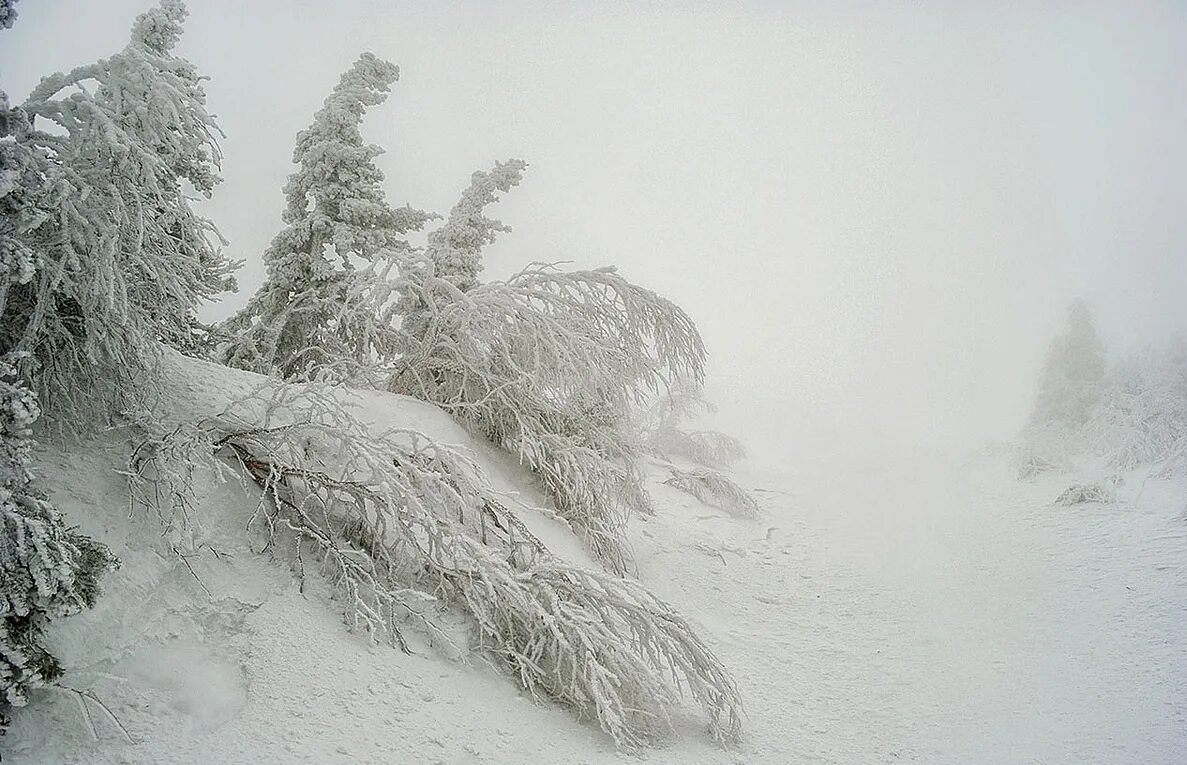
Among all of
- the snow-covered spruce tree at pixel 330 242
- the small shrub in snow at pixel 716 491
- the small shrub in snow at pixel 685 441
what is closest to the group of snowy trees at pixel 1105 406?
the small shrub in snow at pixel 685 441

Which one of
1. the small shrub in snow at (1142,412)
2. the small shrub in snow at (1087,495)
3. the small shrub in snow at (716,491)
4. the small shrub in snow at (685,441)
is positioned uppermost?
the small shrub in snow at (1142,412)

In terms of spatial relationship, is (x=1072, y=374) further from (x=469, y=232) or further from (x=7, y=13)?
(x=7, y=13)

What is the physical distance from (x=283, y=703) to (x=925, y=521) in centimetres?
1407

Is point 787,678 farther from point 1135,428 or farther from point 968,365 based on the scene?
point 968,365

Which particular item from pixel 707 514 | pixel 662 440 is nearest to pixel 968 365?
pixel 662 440

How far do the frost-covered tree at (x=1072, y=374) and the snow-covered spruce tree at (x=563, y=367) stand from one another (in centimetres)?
2060

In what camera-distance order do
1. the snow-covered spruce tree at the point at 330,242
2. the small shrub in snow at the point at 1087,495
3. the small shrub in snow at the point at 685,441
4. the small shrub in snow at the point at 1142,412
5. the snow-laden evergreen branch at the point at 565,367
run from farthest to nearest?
the small shrub in snow at the point at 685,441 < the small shrub in snow at the point at 1142,412 < the small shrub in snow at the point at 1087,495 < the snow-covered spruce tree at the point at 330,242 < the snow-laden evergreen branch at the point at 565,367

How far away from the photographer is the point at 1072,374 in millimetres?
24422

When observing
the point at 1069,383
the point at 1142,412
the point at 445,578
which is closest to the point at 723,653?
the point at 445,578

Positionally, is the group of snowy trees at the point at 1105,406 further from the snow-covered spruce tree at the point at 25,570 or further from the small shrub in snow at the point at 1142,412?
the snow-covered spruce tree at the point at 25,570

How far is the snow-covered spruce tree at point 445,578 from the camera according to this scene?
17.2 ft

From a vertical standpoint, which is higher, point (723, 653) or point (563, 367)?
point (563, 367)

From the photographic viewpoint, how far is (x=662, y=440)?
68.3ft

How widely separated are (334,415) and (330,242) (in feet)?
23.0
